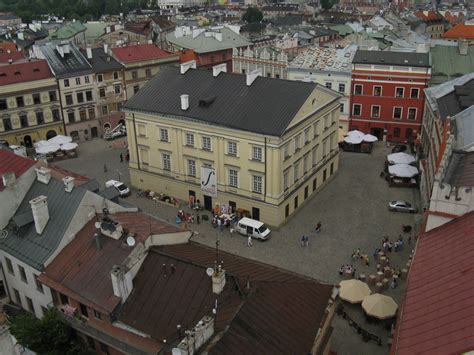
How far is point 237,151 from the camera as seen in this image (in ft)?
166

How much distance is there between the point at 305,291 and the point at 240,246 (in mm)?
20507

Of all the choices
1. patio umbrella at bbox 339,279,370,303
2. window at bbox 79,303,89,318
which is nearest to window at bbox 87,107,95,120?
patio umbrella at bbox 339,279,370,303

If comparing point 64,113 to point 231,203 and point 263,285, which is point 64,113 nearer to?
point 231,203

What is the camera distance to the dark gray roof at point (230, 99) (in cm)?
4906

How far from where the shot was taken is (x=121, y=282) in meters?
27.4

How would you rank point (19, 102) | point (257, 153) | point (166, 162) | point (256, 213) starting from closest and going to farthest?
point (257, 153) < point (256, 213) < point (166, 162) < point (19, 102)

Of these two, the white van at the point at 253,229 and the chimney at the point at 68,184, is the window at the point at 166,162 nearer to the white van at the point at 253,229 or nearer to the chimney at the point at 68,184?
the white van at the point at 253,229

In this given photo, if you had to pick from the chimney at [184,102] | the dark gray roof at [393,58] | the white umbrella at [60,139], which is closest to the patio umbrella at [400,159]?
the dark gray roof at [393,58]

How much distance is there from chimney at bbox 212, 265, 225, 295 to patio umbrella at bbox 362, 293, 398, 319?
15.4 m

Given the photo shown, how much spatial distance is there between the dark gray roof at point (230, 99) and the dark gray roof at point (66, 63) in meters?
22.1

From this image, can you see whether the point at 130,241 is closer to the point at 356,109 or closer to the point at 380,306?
the point at 380,306

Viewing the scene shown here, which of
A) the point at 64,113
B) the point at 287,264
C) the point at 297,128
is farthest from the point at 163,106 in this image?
the point at 64,113

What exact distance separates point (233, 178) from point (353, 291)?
60.5 ft

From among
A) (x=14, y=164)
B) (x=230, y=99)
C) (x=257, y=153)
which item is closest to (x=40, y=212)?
(x=14, y=164)
